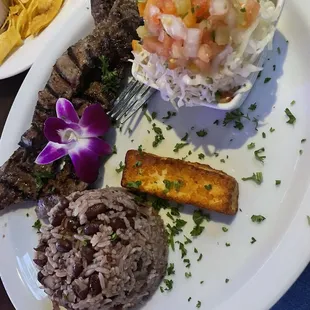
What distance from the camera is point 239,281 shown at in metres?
2.23

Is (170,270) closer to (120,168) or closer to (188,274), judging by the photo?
(188,274)

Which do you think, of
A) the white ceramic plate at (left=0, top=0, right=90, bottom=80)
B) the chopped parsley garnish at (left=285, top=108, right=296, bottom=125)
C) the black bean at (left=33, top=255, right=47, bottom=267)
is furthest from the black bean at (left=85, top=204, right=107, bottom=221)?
the white ceramic plate at (left=0, top=0, right=90, bottom=80)

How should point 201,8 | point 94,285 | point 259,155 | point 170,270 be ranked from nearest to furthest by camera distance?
1. point 201,8
2. point 94,285
3. point 259,155
4. point 170,270

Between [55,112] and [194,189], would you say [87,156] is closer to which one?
[55,112]

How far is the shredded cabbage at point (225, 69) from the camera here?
209 cm

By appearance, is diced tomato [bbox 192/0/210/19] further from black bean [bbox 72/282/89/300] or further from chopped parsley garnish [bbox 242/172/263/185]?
black bean [bbox 72/282/89/300]

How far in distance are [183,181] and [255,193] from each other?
322 millimetres

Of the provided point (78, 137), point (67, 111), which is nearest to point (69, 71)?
point (67, 111)

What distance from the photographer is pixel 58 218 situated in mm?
2408

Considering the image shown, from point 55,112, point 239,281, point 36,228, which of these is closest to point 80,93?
point 55,112

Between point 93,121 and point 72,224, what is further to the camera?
point 93,121

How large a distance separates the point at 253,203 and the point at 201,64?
658mm

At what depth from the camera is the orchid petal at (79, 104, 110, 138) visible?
254 centimetres

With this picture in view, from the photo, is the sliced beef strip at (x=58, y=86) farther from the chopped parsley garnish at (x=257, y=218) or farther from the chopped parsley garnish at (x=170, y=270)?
the chopped parsley garnish at (x=257, y=218)
